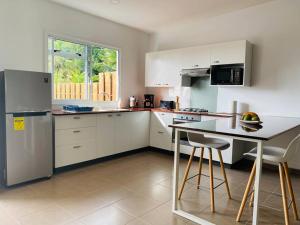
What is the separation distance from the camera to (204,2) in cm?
346

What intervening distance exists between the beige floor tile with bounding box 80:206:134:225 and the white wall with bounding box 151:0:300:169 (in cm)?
Answer: 268

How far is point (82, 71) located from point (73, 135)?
1.32 meters

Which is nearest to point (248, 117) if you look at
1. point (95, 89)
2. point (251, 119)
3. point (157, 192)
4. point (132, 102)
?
point (251, 119)

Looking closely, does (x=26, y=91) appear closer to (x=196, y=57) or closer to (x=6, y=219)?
(x=6, y=219)

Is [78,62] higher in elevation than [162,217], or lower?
higher

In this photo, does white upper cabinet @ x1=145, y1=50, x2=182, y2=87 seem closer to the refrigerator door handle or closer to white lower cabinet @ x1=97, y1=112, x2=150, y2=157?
white lower cabinet @ x1=97, y1=112, x2=150, y2=157

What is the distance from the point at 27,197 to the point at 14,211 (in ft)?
0.99

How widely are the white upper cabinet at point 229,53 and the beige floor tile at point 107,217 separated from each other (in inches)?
110

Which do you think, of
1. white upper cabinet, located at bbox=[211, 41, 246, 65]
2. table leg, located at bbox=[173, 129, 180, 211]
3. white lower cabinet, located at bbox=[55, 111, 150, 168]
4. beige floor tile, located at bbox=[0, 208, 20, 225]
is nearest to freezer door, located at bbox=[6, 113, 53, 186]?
white lower cabinet, located at bbox=[55, 111, 150, 168]

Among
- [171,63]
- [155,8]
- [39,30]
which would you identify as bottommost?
[171,63]

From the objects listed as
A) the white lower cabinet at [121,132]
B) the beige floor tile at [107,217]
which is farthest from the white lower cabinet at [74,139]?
the beige floor tile at [107,217]

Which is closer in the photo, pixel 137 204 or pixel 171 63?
pixel 137 204

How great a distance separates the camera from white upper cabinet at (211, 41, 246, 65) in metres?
3.55

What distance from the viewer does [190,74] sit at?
4.30 meters
